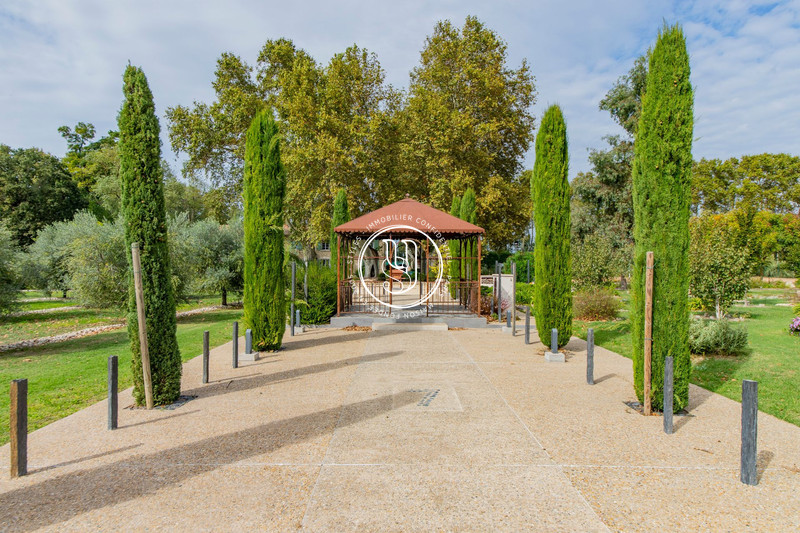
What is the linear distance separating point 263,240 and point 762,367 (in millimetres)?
10109

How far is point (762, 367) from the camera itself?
814 cm

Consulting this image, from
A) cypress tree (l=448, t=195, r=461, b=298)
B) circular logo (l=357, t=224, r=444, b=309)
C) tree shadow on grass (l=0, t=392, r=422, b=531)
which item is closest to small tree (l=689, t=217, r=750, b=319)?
cypress tree (l=448, t=195, r=461, b=298)

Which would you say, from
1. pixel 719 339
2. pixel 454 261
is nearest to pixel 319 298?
pixel 454 261

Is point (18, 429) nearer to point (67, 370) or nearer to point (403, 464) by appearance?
point (403, 464)

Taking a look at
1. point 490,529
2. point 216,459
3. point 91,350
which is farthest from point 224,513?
point 91,350

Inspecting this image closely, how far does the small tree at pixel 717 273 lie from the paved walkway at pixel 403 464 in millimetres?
9106

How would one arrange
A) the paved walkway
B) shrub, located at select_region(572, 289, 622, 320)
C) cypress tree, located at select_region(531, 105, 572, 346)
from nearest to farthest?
1. the paved walkway
2. cypress tree, located at select_region(531, 105, 572, 346)
3. shrub, located at select_region(572, 289, 622, 320)

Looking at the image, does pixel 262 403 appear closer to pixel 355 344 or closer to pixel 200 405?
pixel 200 405

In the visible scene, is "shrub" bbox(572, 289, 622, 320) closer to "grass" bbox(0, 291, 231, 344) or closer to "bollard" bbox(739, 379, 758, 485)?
"bollard" bbox(739, 379, 758, 485)

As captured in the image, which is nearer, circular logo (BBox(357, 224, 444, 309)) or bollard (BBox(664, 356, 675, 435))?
bollard (BBox(664, 356, 675, 435))

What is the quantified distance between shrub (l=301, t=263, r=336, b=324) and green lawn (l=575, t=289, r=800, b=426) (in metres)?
7.70

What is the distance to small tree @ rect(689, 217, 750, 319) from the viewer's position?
1375 cm

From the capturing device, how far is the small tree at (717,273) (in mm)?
13750

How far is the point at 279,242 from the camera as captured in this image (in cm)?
980
